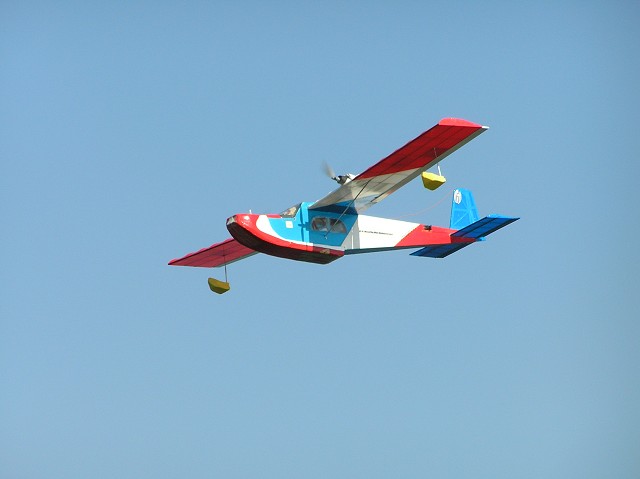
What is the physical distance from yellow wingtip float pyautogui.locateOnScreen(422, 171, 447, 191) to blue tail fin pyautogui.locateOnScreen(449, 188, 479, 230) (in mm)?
8096


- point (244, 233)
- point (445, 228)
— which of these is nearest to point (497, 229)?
point (445, 228)

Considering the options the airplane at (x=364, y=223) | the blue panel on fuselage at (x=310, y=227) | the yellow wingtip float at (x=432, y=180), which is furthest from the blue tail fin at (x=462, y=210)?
the yellow wingtip float at (x=432, y=180)

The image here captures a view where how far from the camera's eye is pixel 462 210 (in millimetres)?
47812

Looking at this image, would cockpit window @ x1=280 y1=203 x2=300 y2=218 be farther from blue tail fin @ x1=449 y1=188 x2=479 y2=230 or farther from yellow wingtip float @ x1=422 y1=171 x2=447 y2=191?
blue tail fin @ x1=449 y1=188 x2=479 y2=230

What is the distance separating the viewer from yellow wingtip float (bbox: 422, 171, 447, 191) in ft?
128

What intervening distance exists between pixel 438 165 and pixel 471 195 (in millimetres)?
8263

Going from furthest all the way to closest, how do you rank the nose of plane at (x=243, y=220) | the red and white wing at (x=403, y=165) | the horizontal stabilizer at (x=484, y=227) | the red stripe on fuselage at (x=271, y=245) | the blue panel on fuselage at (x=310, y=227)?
the horizontal stabilizer at (x=484, y=227) < the blue panel on fuselage at (x=310, y=227) < the red stripe on fuselage at (x=271, y=245) < the nose of plane at (x=243, y=220) < the red and white wing at (x=403, y=165)

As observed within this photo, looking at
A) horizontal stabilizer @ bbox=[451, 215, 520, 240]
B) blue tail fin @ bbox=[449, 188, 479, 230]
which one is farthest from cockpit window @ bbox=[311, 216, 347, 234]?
blue tail fin @ bbox=[449, 188, 479, 230]

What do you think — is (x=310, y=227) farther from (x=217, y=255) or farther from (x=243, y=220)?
(x=217, y=255)

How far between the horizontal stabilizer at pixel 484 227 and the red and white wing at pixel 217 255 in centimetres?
791

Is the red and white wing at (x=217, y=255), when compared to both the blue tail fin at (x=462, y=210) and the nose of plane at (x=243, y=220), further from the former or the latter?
the blue tail fin at (x=462, y=210)

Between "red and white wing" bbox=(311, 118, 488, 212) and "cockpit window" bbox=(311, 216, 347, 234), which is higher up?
"red and white wing" bbox=(311, 118, 488, 212)

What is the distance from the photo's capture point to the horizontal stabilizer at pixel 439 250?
44.9 metres

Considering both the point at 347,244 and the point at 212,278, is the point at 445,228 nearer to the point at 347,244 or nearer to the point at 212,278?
the point at 347,244
